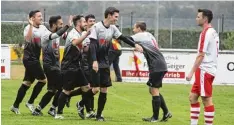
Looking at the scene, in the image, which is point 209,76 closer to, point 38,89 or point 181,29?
point 38,89

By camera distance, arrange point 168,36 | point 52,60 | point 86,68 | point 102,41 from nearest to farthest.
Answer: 1. point 102,41
2. point 52,60
3. point 86,68
4. point 168,36

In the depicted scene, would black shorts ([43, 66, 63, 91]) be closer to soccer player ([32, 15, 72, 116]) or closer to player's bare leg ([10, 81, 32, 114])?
soccer player ([32, 15, 72, 116])

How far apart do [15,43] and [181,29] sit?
9735 mm

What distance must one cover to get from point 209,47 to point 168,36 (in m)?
30.6

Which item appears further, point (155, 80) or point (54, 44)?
point (54, 44)

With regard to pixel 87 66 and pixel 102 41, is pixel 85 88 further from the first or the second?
pixel 102 41

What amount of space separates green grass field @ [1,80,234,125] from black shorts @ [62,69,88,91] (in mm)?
668

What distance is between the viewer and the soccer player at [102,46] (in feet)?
46.2

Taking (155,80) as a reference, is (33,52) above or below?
above

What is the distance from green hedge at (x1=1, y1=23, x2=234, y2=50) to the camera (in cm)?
4108

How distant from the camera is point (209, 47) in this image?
1262 centimetres

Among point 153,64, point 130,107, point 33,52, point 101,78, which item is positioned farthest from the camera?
point 130,107

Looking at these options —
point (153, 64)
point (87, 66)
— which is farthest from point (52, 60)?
point (153, 64)

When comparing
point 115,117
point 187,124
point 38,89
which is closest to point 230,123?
point 187,124
